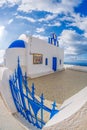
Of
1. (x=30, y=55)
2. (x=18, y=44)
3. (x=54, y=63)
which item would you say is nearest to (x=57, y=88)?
(x=30, y=55)

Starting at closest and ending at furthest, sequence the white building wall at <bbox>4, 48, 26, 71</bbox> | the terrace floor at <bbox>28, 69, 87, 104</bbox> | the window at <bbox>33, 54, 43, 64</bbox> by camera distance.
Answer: the terrace floor at <bbox>28, 69, 87, 104</bbox>
the white building wall at <bbox>4, 48, 26, 71</bbox>
the window at <bbox>33, 54, 43, 64</bbox>

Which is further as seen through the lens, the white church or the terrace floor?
the white church

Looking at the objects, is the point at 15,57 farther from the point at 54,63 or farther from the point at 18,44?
the point at 54,63

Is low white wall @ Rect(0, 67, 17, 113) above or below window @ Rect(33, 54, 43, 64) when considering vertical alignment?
below

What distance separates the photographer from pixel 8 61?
9453 mm

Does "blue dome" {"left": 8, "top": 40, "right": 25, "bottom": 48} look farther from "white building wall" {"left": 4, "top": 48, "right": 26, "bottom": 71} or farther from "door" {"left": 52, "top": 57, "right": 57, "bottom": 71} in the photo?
"door" {"left": 52, "top": 57, "right": 57, "bottom": 71}

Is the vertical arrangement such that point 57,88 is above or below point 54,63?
below

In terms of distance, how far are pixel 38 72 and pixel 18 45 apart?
2328 millimetres

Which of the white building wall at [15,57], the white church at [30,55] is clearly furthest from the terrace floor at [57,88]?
the white building wall at [15,57]

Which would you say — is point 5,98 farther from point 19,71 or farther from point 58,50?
point 58,50

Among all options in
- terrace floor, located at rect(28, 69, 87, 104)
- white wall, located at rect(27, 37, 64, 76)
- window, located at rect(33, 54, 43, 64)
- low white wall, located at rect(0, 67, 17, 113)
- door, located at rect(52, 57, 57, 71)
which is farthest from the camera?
door, located at rect(52, 57, 57, 71)

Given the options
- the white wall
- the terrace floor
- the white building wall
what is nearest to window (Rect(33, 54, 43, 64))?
the white wall

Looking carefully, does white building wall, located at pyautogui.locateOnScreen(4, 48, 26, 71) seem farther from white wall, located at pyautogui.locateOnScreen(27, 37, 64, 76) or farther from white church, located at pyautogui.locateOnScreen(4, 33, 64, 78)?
white wall, located at pyautogui.locateOnScreen(27, 37, 64, 76)

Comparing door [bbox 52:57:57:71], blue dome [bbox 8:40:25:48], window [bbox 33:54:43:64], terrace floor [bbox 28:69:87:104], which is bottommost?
terrace floor [bbox 28:69:87:104]
